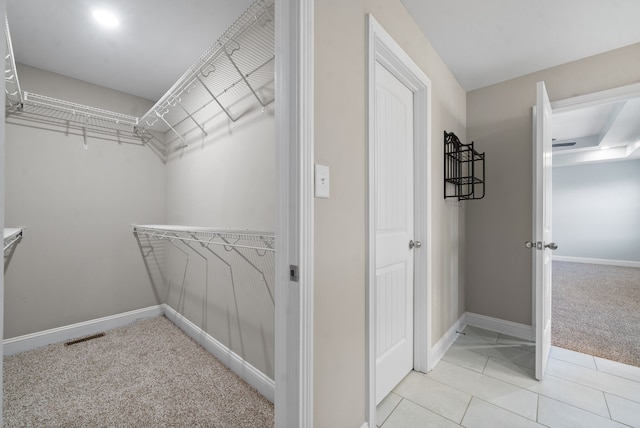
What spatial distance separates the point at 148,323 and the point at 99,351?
0.52 metres

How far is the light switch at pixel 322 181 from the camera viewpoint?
1104 millimetres

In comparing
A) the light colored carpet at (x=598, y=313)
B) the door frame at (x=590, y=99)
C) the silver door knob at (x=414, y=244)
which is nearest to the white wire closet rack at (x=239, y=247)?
the silver door knob at (x=414, y=244)

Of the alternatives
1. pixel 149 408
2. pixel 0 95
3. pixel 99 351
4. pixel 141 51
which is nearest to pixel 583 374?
pixel 149 408

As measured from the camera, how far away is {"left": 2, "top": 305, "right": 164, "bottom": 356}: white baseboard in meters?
2.20

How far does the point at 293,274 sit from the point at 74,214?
8.39 feet

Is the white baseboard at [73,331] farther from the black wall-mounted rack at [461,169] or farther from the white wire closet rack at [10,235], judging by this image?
the black wall-mounted rack at [461,169]

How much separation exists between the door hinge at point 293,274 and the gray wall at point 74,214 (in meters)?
2.51

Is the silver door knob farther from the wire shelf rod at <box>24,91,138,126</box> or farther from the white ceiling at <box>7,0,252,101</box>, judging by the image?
the wire shelf rod at <box>24,91,138,126</box>

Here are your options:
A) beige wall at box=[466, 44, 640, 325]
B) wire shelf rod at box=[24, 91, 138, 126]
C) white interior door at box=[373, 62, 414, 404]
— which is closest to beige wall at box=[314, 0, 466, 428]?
white interior door at box=[373, 62, 414, 404]

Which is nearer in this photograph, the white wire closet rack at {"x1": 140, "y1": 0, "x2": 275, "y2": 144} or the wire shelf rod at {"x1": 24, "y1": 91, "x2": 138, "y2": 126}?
the white wire closet rack at {"x1": 140, "y1": 0, "x2": 275, "y2": 144}

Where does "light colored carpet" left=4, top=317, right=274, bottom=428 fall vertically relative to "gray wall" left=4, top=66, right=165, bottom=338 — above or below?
below

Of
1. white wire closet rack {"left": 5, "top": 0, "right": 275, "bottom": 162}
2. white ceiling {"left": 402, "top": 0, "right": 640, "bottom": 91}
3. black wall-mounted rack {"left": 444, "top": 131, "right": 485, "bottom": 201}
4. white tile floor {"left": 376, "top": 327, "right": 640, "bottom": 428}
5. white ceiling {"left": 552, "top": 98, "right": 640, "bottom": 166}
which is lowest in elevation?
white tile floor {"left": 376, "top": 327, "right": 640, "bottom": 428}

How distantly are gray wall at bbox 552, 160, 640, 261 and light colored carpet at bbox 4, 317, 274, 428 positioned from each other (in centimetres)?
803

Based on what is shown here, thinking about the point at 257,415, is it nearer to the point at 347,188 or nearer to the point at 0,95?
the point at 347,188
